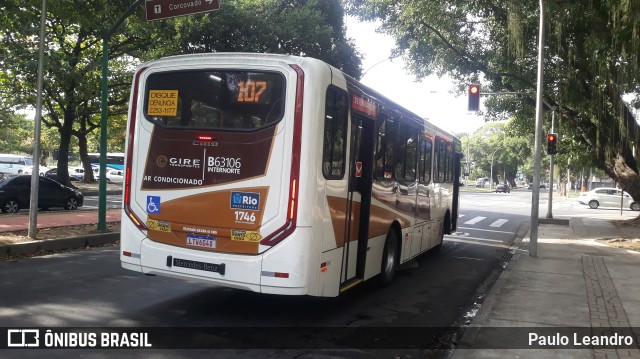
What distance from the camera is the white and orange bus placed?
545 cm

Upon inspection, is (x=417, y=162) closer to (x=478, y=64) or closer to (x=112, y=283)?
(x=112, y=283)

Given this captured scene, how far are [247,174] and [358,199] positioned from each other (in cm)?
186

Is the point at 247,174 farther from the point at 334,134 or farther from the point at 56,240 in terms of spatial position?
the point at 56,240

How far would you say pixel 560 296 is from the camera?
7941mm

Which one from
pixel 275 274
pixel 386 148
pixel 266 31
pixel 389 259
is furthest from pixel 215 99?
pixel 266 31

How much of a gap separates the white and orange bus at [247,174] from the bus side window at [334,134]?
0.01m

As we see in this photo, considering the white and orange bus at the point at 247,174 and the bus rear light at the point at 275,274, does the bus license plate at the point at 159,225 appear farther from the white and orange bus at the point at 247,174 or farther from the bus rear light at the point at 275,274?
the bus rear light at the point at 275,274

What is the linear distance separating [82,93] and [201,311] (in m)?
22.3

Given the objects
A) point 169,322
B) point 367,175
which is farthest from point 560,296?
point 169,322

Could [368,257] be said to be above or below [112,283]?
above

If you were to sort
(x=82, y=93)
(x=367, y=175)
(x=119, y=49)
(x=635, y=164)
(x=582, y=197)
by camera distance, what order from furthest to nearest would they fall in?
(x=582, y=197)
(x=119, y=49)
(x=82, y=93)
(x=635, y=164)
(x=367, y=175)

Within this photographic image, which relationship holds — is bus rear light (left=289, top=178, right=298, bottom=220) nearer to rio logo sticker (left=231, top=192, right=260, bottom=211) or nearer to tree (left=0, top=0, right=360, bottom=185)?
rio logo sticker (left=231, top=192, right=260, bottom=211)

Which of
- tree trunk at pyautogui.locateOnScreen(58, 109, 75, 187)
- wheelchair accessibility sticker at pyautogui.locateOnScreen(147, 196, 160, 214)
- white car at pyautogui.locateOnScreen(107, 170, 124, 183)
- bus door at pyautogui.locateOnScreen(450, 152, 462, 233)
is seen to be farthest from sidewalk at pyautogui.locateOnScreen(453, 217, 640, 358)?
white car at pyautogui.locateOnScreen(107, 170, 124, 183)

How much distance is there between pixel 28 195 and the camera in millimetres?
17844
